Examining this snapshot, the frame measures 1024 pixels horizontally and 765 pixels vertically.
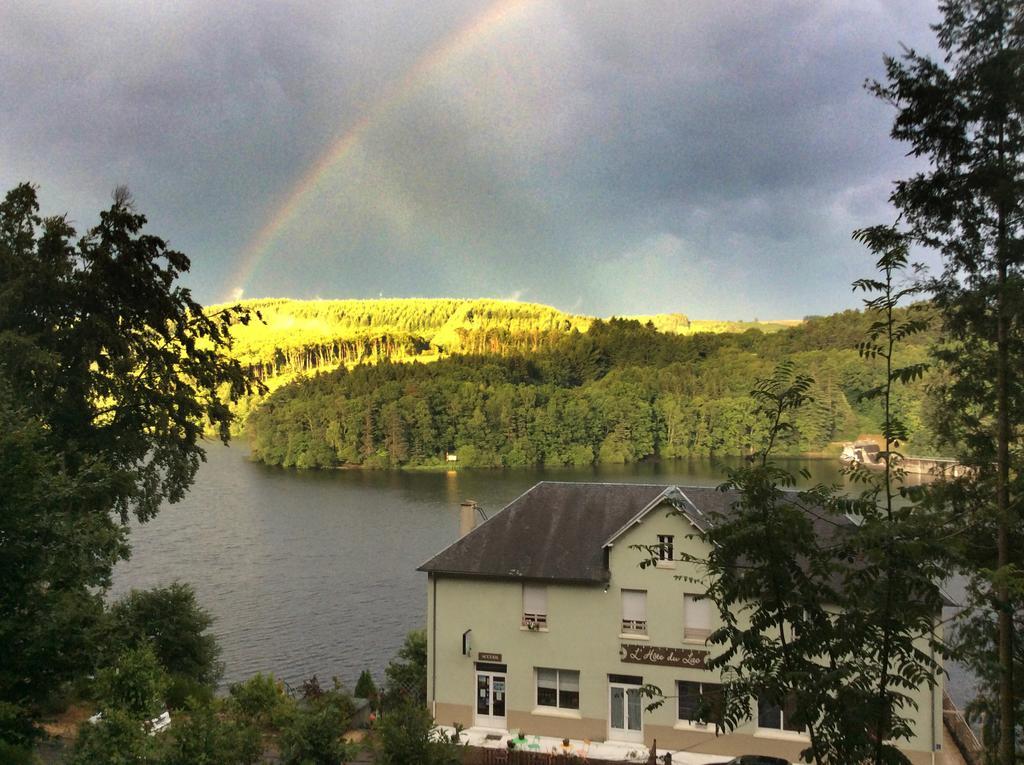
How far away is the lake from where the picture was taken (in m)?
30.6

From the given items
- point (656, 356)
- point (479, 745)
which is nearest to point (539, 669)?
point (479, 745)

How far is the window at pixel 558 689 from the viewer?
19766 millimetres

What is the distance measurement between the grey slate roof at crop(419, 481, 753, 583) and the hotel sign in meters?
1.77

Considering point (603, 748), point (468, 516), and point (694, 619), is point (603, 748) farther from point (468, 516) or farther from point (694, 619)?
point (468, 516)

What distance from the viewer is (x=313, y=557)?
1844 inches

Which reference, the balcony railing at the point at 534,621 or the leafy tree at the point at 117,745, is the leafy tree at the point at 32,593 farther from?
the balcony railing at the point at 534,621

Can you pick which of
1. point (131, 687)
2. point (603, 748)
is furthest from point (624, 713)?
point (131, 687)

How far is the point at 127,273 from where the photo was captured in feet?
67.4

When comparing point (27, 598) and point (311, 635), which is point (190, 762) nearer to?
point (27, 598)

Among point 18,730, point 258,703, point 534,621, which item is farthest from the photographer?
point 534,621

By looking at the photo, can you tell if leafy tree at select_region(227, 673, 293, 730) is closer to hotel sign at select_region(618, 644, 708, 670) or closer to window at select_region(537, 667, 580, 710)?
window at select_region(537, 667, 580, 710)

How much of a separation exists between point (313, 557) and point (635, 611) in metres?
31.2

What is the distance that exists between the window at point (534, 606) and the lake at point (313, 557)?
6.98 m

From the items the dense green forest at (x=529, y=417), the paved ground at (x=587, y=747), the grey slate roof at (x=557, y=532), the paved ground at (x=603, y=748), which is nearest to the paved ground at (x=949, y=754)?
the paved ground at (x=603, y=748)
